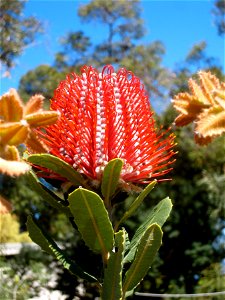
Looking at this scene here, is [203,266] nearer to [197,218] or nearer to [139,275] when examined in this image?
[197,218]

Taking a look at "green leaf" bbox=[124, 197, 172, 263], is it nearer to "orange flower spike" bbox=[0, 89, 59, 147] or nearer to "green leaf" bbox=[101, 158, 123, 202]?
"green leaf" bbox=[101, 158, 123, 202]

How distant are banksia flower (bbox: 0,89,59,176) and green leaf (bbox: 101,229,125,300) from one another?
173 millimetres

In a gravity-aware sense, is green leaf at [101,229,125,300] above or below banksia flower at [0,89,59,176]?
below

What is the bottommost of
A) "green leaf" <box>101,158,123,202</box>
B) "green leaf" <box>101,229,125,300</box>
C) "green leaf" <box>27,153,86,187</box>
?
"green leaf" <box>101,229,125,300</box>

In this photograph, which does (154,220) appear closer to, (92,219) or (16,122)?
(92,219)

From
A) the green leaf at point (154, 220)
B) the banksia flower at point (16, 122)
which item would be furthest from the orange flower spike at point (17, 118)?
the green leaf at point (154, 220)

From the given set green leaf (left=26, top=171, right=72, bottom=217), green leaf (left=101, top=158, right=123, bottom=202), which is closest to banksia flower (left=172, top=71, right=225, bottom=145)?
green leaf (left=101, top=158, right=123, bottom=202)

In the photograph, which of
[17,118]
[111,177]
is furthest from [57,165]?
[17,118]

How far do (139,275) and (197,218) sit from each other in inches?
213

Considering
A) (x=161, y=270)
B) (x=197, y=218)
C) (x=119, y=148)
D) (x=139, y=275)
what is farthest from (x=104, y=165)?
(x=197, y=218)

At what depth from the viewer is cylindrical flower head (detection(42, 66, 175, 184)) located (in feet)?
2.13

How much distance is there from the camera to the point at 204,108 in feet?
1.77

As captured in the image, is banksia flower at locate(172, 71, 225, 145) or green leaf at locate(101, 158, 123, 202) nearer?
banksia flower at locate(172, 71, 225, 145)

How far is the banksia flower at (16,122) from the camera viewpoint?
441 mm
